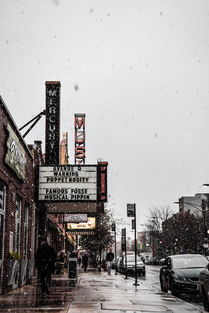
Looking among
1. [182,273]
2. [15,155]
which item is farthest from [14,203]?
[182,273]

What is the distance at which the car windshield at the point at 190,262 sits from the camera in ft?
52.1

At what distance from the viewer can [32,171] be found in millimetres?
19500

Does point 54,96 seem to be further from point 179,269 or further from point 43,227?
point 179,269

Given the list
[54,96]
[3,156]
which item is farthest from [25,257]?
[54,96]

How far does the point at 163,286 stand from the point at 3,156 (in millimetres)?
7964

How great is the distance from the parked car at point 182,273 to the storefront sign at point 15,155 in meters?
6.16

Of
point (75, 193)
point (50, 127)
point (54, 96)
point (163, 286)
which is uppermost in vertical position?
point (54, 96)

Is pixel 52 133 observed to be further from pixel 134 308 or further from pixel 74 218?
pixel 74 218

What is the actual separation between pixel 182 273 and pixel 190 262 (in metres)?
1.10

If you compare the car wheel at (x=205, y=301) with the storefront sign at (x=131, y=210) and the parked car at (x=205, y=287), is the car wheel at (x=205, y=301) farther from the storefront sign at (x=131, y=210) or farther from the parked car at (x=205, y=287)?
the storefront sign at (x=131, y=210)

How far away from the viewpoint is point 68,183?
20.4 m

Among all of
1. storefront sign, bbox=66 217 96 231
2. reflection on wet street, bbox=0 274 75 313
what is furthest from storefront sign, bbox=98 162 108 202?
storefront sign, bbox=66 217 96 231

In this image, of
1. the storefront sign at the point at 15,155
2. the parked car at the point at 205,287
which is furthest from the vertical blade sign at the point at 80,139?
the parked car at the point at 205,287

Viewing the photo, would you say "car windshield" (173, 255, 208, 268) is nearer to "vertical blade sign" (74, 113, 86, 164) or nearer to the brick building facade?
the brick building facade
